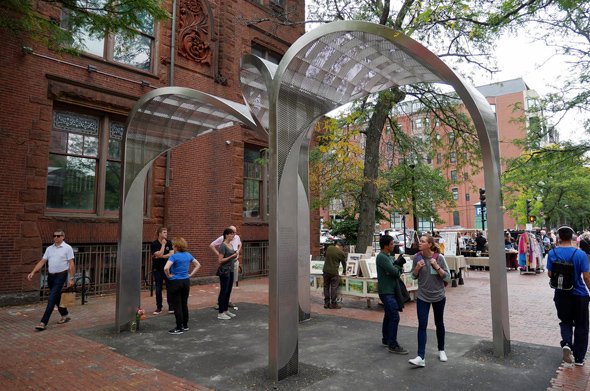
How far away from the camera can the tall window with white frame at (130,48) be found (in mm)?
12367

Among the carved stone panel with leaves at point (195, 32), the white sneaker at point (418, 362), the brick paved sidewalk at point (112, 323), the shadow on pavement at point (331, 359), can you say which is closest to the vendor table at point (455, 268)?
the brick paved sidewalk at point (112, 323)

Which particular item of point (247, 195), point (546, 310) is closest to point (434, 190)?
point (247, 195)

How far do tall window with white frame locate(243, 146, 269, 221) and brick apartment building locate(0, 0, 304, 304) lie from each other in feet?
0.16

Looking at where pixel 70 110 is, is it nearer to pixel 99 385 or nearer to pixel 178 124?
pixel 178 124

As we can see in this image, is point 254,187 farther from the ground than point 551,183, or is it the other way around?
point 551,183

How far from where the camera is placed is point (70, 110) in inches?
469

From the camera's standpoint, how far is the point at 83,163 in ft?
40.0

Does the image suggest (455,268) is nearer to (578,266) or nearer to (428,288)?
(578,266)

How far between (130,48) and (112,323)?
8.94m

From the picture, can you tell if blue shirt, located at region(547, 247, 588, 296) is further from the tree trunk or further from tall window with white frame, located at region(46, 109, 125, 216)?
tall window with white frame, located at region(46, 109, 125, 216)

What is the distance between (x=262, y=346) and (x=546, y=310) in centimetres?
704

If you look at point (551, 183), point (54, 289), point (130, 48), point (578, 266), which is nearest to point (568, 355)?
point (578, 266)

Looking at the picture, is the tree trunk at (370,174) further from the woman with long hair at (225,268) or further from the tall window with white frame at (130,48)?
the tall window with white frame at (130,48)

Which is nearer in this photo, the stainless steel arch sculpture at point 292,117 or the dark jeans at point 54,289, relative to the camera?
the stainless steel arch sculpture at point 292,117
